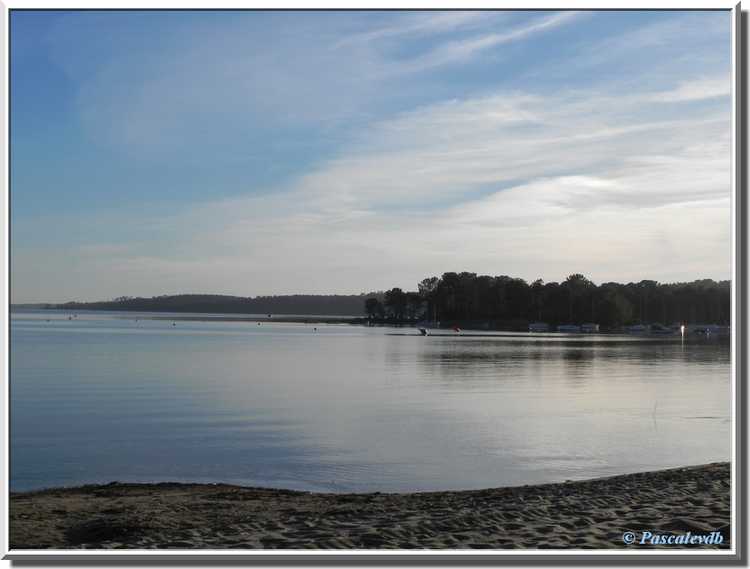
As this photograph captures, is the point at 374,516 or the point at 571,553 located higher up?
the point at 571,553

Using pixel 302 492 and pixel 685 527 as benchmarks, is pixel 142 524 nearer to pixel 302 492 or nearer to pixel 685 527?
pixel 302 492

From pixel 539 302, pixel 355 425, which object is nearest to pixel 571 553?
pixel 355 425

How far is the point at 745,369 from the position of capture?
312 inches

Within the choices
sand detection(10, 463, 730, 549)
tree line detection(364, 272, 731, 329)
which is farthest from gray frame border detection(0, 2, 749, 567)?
tree line detection(364, 272, 731, 329)

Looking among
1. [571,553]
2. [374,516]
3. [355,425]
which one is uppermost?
[571,553]

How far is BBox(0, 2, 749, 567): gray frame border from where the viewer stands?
724 cm

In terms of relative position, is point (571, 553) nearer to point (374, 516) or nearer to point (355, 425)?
point (374, 516)

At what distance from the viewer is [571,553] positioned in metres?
7.34

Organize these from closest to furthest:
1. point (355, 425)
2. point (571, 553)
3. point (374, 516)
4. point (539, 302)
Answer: point (571, 553) < point (374, 516) < point (355, 425) < point (539, 302)

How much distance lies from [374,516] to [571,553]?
3666 mm

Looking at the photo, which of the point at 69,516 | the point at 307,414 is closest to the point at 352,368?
the point at 307,414

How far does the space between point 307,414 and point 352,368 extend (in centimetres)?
2195

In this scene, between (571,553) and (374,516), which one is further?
(374,516)

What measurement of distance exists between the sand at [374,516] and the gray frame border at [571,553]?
0.54m
